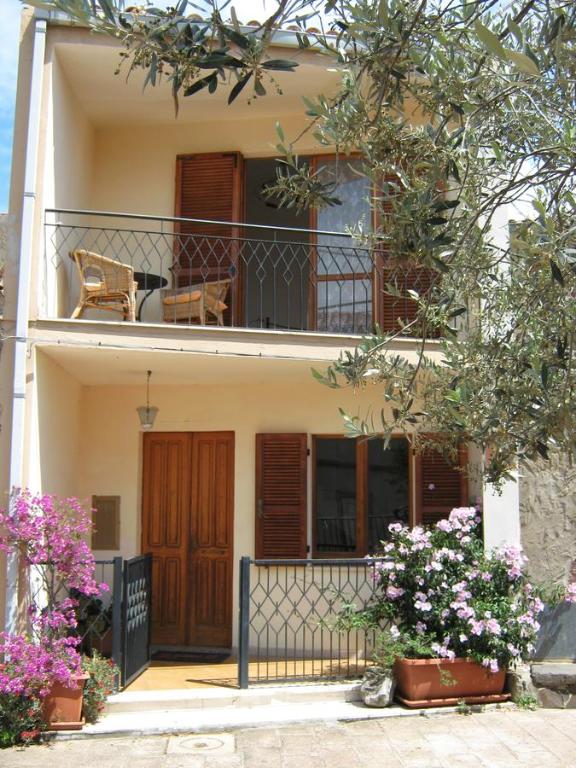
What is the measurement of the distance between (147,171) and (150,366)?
2809mm

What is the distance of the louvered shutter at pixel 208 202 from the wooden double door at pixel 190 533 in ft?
6.72

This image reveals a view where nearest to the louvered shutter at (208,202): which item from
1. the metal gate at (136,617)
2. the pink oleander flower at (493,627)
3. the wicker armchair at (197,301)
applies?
the wicker armchair at (197,301)

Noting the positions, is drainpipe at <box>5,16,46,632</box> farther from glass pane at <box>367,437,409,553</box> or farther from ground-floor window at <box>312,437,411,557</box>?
glass pane at <box>367,437,409,553</box>

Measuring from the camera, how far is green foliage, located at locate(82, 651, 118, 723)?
24.0 feet

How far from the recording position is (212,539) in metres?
10.1

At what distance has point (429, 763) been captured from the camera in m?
6.48

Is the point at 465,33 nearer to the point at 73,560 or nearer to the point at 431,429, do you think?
the point at 431,429

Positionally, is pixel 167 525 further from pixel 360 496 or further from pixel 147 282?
pixel 147 282

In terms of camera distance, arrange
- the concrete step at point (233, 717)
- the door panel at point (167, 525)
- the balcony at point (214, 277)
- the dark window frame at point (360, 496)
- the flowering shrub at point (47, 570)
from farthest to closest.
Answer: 1. the door panel at point (167, 525)
2. the dark window frame at point (360, 496)
3. the balcony at point (214, 277)
4. the concrete step at point (233, 717)
5. the flowering shrub at point (47, 570)

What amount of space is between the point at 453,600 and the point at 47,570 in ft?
12.3

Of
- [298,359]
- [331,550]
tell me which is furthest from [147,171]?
[331,550]

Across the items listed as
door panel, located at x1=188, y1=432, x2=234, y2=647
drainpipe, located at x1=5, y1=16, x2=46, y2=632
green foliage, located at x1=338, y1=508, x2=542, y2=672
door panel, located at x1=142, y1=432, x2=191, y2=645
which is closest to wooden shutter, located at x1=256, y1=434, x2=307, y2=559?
door panel, located at x1=188, y1=432, x2=234, y2=647

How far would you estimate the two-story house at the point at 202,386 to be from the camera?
363 inches

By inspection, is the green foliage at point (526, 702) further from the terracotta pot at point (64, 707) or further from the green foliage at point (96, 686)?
the terracotta pot at point (64, 707)
